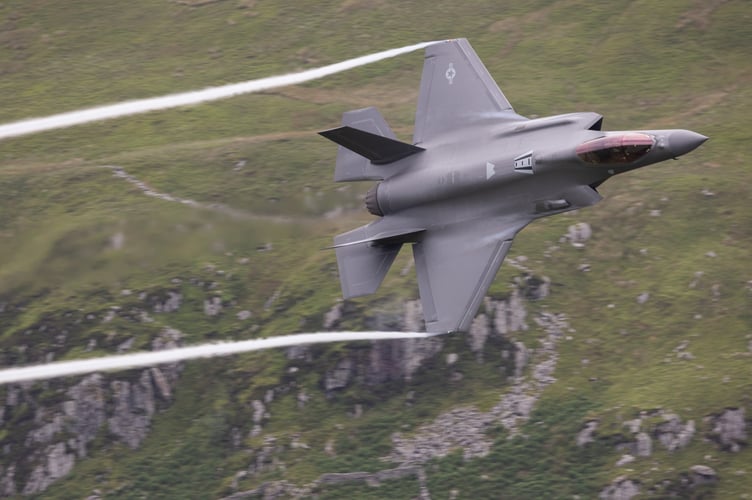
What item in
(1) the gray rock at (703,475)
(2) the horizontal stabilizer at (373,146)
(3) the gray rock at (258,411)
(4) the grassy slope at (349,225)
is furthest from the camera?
(3) the gray rock at (258,411)

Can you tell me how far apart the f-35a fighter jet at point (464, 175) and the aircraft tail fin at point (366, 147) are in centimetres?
4

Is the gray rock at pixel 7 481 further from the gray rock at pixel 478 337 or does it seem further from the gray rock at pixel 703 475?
the gray rock at pixel 703 475

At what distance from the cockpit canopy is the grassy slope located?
85.3ft

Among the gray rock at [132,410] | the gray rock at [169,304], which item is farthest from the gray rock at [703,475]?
the gray rock at [132,410]

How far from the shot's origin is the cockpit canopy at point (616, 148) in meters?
35.6

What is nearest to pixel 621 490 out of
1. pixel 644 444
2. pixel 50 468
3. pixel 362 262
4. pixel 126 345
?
pixel 644 444

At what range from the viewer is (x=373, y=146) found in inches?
1550

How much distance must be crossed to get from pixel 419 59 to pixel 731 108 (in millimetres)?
21588

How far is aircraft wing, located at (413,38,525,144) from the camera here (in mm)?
40031

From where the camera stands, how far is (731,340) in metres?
74.1

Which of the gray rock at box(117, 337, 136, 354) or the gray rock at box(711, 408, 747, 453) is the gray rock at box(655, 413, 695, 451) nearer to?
the gray rock at box(711, 408, 747, 453)

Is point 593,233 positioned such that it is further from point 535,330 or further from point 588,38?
point 588,38

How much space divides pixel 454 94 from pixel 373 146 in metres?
3.53

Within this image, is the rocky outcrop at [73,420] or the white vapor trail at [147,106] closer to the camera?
the white vapor trail at [147,106]
